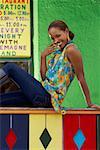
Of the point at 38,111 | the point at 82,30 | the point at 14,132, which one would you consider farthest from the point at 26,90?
the point at 82,30

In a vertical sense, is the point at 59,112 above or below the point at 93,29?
below

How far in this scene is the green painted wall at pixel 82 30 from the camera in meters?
2.60


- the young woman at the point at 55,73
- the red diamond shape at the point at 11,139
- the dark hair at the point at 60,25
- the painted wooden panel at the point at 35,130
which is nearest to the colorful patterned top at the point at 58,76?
the young woman at the point at 55,73

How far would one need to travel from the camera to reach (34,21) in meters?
2.63

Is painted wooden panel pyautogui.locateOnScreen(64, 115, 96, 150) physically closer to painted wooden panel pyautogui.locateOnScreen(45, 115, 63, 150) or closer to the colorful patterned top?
painted wooden panel pyautogui.locateOnScreen(45, 115, 63, 150)

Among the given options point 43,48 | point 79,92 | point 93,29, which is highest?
point 93,29

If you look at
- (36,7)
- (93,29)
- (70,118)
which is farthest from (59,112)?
(36,7)

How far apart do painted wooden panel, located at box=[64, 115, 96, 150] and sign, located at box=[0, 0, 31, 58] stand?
896 mm

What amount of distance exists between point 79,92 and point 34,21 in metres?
0.94

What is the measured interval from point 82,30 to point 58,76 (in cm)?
58

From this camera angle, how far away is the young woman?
2.61 metres

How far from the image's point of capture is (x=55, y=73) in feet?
8.70

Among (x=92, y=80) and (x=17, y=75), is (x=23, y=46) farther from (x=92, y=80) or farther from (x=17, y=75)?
(x=92, y=80)

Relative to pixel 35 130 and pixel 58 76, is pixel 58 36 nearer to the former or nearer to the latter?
pixel 58 76
